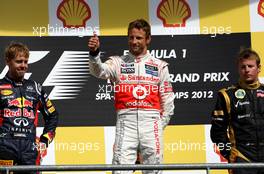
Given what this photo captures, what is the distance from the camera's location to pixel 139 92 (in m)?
4.76

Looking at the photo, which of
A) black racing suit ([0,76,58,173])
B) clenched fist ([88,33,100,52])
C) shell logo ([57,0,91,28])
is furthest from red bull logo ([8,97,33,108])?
shell logo ([57,0,91,28])

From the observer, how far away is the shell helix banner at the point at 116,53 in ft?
19.7

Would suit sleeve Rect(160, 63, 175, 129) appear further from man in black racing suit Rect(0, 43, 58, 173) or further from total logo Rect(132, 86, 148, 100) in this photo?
man in black racing suit Rect(0, 43, 58, 173)

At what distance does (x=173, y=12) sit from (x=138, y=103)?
5.66ft

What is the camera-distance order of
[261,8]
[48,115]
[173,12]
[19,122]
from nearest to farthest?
1. [19,122]
2. [48,115]
3. [173,12]
4. [261,8]

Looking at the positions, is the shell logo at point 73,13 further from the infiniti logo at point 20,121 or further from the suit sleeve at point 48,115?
the infiniti logo at point 20,121

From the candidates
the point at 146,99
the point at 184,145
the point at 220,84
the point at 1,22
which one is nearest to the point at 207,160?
the point at 184,145

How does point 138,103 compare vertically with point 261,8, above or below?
below

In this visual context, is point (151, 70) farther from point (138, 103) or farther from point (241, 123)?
point (241, 123)

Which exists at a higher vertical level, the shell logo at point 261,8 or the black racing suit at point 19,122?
the shell logo at point 261,8

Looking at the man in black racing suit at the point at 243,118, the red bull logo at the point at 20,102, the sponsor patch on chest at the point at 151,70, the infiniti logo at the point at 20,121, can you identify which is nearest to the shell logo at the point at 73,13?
the sponsor patch on chest at the point at 151,70

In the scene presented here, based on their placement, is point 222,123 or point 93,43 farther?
point 222,123

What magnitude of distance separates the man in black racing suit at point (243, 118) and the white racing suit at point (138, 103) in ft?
1.28

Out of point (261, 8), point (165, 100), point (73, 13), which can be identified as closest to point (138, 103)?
point (165, 100)
